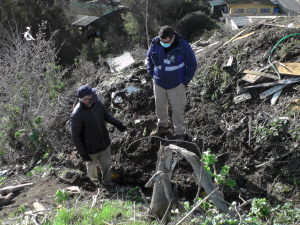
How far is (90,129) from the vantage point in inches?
155

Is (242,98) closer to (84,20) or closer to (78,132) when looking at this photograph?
(78,132)

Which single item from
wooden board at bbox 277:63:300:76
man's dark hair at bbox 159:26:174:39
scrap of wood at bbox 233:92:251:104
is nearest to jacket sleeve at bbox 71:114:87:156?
man's dark hair at bbox 159:26:174:39

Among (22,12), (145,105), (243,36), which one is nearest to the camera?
(145,105)

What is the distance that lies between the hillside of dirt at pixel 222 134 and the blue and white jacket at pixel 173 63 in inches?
40.4

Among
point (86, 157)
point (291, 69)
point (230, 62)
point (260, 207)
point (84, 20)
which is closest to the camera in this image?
point (260, 207)

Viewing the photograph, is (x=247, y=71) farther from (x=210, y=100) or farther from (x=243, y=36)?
(x=243, y=36)

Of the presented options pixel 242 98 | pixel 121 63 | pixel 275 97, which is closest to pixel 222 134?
pixel 242 98

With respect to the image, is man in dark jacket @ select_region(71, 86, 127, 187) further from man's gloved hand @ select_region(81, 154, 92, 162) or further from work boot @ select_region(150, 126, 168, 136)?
work boot @ select_region(150, 126, 168, 136)

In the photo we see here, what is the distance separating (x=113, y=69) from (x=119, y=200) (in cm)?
514

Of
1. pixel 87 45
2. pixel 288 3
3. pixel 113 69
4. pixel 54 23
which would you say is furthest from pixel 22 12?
pixel 288 3

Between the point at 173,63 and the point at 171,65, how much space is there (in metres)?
0.05

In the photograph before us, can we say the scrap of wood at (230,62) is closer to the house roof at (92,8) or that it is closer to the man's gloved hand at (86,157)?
the man's gloved hand at (86,157)

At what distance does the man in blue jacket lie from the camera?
4.04m

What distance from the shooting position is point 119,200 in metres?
3.88
